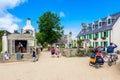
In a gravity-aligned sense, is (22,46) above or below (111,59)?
above

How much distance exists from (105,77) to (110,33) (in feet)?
85.5

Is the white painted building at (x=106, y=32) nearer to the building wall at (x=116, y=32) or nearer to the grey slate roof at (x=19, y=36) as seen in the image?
the building wall at (x=116, y=32)

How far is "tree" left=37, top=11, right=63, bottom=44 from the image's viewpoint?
50.4 metres

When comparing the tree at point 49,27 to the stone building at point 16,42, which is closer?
the stone building at point 16,42

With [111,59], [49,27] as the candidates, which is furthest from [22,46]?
[49,27]

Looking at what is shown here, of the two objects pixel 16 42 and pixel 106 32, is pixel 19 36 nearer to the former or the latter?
pixel 16 42

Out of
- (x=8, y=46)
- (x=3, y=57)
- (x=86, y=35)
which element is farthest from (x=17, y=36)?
(x=86, y=35)

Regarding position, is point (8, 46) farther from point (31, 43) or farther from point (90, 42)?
point (90, 42)

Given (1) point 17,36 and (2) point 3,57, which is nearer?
(2) point 3,57

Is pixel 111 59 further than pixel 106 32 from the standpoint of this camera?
No

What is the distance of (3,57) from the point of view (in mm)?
22609

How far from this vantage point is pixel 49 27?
165 feet

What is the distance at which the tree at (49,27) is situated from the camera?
5044 cm

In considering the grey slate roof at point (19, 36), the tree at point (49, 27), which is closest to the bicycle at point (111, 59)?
the grey slate roof at point (19, 36)
